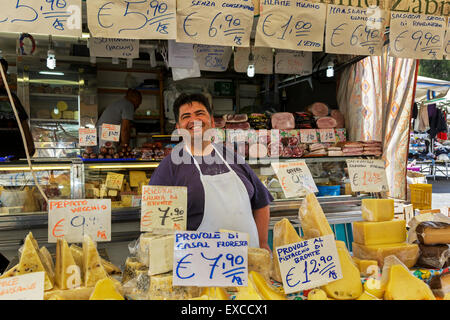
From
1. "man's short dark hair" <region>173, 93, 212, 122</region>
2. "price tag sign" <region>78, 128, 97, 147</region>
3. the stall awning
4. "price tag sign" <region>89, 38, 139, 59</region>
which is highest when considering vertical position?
the stall awning

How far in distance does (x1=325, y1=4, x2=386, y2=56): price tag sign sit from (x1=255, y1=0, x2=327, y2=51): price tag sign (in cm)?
7

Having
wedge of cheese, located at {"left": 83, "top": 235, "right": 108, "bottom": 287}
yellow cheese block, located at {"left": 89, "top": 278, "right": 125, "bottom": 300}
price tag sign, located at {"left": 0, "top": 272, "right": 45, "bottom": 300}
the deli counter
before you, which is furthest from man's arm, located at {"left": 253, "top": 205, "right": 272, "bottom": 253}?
price tag sign, located at {"left": 0, "top": 272, "right": 45, "bottom": 300}

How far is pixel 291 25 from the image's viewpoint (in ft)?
7.49

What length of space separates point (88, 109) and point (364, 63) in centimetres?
499

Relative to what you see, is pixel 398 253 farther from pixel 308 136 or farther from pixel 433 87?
pixel 433 87

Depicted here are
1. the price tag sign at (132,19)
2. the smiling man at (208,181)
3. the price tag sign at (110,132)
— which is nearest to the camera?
the price tag sign at (132,19)

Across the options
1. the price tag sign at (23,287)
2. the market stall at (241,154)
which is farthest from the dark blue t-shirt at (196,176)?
the price tag sign at (23,287)

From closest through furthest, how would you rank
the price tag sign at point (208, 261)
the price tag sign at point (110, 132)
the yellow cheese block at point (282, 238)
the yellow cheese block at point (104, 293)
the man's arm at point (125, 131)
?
the yellow cheese block at point (104, 293), the price tag sign at point (208, 261), the yellow cheese block at point (282, 238), the price tag sign at point (110, 132), the man's arm at point (125, 131)

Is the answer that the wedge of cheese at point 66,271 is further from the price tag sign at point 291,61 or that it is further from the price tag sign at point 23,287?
the price tag sign at point 291,61

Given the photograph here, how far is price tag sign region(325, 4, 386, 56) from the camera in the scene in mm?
2355

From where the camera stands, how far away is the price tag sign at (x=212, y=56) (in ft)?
14.1

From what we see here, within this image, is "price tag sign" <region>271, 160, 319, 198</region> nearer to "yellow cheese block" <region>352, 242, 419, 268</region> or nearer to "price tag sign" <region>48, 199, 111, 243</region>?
"yellow cheese block" <region>352, 242, 419, 268</region>

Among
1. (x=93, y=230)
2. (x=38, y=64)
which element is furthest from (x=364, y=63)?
(x=38, y=64)

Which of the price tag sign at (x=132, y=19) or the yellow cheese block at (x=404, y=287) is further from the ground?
the price tag sign at (x=132, y=19)
